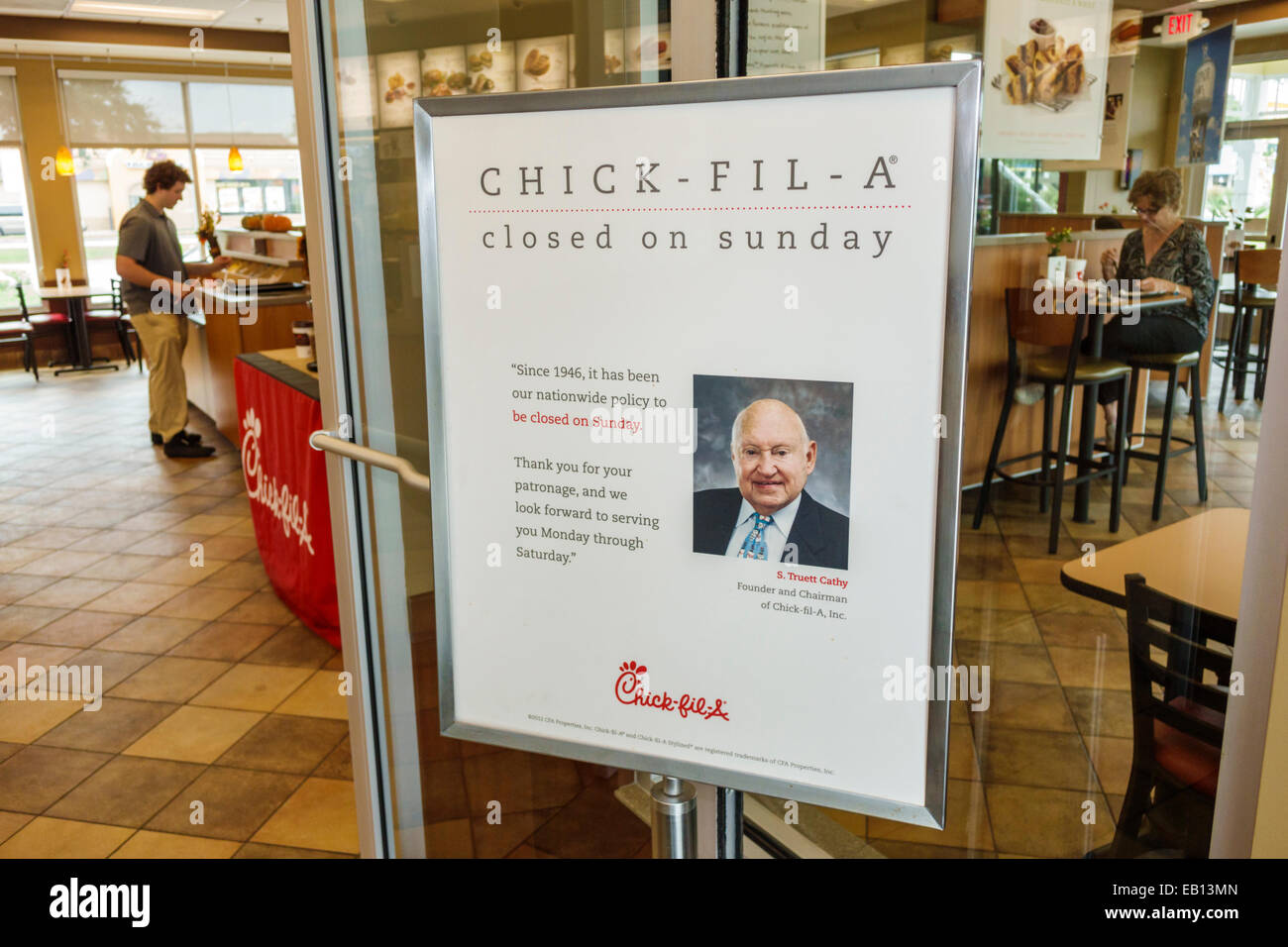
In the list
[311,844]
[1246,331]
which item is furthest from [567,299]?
[311,844]

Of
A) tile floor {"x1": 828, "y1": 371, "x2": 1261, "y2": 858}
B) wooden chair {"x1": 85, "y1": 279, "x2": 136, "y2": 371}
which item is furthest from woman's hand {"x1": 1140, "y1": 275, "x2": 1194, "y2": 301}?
wooden chair {"x1": 85, "y1": 279, "x2": 136, "y2": 371}

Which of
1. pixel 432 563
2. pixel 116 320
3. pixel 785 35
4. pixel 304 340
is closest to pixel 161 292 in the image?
→ pixel 304 340

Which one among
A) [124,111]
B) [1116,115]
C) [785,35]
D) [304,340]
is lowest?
[304,340]

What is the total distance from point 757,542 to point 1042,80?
→ 62 centimetres

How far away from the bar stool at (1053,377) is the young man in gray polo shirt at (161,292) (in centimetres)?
553

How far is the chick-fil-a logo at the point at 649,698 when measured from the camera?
1.19 meters

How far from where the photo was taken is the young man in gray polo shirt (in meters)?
5.63

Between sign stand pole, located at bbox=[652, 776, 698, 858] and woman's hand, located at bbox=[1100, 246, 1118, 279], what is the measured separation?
2.66 ft

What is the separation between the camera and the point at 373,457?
1475mm

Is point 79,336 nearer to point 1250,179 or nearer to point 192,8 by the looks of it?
point 192,8

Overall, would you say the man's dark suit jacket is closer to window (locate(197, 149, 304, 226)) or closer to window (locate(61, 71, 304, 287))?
window (locate(61, 71, 304, 287))

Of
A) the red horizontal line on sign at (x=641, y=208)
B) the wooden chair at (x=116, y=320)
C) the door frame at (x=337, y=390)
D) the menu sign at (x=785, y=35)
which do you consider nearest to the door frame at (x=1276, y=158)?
the red horizontal line on sign at (x=641, y=208)
